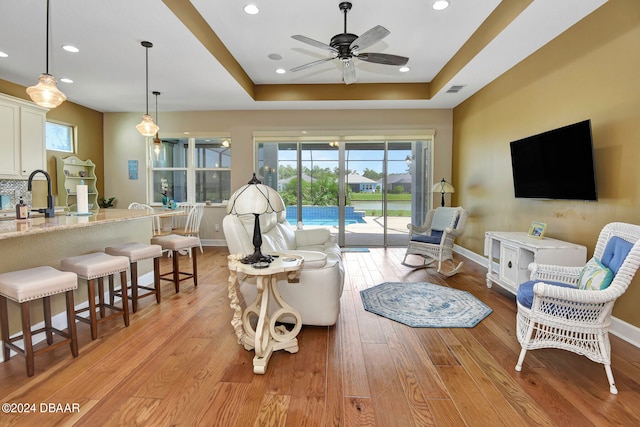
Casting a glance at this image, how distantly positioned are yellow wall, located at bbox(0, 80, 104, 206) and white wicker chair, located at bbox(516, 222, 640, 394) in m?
6.65

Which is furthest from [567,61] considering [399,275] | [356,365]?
[356,365]

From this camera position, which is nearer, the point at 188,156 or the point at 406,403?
the point at 406,403

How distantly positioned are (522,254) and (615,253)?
3.64 ft

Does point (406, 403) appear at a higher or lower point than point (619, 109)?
lower

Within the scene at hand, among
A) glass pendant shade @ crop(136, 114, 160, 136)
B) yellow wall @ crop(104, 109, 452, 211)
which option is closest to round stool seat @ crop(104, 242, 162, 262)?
glass pendant shade @ crop(136, 114, 160, 136)

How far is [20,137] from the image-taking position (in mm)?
4539

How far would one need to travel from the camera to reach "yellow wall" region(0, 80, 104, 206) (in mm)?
4914

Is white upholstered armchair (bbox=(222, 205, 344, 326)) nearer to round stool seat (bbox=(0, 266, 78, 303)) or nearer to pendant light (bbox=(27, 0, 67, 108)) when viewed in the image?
round stool seat (bbox=(0, 266, 78, 303))

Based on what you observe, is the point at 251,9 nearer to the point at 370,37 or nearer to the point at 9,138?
the point at 370,37

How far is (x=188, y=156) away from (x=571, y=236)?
21.0ft

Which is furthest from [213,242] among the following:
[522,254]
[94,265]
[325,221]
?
[522,254]

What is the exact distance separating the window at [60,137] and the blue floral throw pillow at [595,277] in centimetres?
733

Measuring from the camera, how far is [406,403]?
1760mm

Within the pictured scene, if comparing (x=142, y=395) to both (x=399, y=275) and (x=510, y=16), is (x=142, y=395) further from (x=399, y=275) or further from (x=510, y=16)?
(x=510, y=16)
